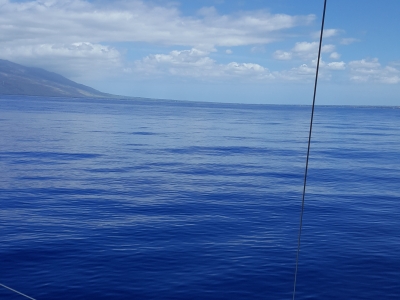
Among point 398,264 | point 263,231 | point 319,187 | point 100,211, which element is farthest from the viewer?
point 319,187

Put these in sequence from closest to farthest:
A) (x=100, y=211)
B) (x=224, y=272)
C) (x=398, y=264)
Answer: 1. (x=224, y=272)
2. (x=398, y=264)
3. (x=100, y=211)

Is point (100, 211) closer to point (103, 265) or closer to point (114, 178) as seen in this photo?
point (103, 265)

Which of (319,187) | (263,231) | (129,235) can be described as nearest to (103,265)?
(129,235)

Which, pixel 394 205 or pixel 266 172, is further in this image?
pixel 266 172

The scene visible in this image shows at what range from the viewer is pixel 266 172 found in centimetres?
3859

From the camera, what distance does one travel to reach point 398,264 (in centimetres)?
1742

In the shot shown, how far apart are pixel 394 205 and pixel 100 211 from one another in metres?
15.7

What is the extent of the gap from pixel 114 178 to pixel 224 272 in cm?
1896

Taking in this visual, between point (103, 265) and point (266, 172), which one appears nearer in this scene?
point (103, 265)

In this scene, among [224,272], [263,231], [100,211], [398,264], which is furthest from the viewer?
[100,211]

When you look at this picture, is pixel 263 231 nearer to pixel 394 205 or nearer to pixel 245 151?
pixel 394 205

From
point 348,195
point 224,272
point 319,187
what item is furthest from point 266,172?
point 224,272

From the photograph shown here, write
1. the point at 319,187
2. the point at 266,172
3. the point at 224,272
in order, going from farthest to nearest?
the point at 266,172 → the point at 319,187 → the point at 224,272

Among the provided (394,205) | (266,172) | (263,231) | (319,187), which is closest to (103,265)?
(263,231)
